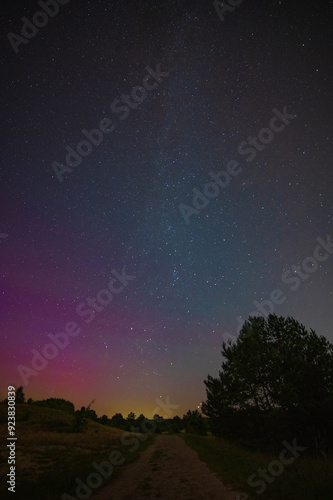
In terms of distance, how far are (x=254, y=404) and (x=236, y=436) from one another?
431cm

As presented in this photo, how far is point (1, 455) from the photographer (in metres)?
16.0

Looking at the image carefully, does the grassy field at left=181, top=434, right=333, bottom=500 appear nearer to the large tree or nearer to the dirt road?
the dirt road

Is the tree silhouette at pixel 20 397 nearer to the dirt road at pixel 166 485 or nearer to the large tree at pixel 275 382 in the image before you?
the large tree at pixel 275 382

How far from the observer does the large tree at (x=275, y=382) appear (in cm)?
1692

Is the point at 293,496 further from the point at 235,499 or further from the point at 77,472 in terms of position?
the point at 77,472

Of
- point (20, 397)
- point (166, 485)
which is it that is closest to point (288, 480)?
point (166, 485)

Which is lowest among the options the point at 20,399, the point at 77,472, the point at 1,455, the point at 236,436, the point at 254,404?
the point at 236,436

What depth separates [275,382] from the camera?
18641mm

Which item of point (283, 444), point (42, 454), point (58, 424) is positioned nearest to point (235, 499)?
point (283, 444)

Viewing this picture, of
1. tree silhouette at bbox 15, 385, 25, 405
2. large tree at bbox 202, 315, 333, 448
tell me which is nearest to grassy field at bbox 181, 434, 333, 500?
large tree at bbox 202, 315, 333, 448

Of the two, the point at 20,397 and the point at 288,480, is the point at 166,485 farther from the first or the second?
the point at 20,397

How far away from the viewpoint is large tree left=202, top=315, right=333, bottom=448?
16922mm

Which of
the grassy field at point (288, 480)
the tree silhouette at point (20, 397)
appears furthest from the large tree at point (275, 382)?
the tree silhouette at point (20, 397)

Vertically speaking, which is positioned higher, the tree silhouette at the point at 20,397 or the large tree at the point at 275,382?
the tree silhouette at the point at 20,397
